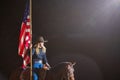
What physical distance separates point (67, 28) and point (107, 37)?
791 millimetres

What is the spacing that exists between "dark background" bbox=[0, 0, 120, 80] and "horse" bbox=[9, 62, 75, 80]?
1.26m

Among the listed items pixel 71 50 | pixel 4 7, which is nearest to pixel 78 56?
pixel 71 50

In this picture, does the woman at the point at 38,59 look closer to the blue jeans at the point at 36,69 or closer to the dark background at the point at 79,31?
the blue jeans at the point at 36,69

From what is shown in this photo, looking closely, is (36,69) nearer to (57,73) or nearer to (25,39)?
(57,73)

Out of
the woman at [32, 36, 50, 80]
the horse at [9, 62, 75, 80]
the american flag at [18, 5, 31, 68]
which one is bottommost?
the horse at [9, 62, 75, 80]

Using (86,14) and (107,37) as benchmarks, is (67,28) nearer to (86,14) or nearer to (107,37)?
(86,14)

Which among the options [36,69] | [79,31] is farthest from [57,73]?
[79,31]

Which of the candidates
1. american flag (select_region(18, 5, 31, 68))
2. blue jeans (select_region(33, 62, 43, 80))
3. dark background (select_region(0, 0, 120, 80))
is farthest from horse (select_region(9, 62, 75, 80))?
dark background (select_region(0, 0, 120, 80))

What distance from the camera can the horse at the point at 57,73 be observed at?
13.6 ft

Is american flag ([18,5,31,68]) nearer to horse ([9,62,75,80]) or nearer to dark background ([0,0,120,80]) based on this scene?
horse ([9,62,75,80])

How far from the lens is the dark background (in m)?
5.39

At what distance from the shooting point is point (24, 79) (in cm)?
436

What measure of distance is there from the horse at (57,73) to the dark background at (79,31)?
1.26 metres

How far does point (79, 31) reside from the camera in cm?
547
